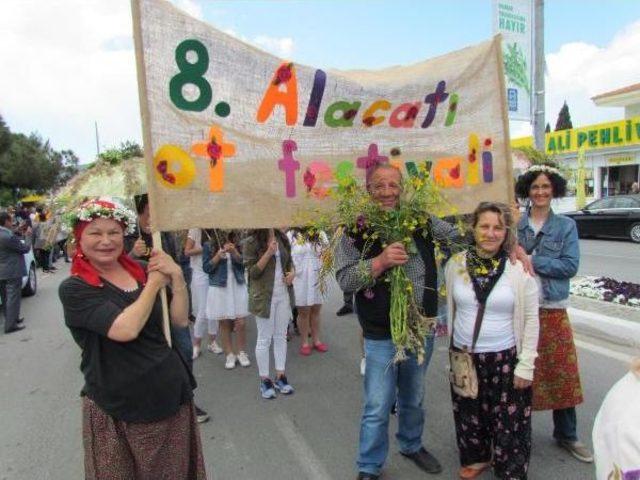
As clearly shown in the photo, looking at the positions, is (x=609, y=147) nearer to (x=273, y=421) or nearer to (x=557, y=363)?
(x=557, y=363)

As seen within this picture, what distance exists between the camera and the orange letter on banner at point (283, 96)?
2895 mm

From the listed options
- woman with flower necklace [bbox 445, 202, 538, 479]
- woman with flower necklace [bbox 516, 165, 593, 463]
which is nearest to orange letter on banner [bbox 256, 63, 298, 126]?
woman with flower necklace [bbox 445, 202, 538, 479]

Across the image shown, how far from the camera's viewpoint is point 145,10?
2457mm

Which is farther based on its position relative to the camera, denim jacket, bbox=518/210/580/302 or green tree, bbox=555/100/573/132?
green tree, bbox=555/100/573/132

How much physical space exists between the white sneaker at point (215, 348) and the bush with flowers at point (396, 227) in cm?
354

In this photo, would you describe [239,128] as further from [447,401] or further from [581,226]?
[581,226]

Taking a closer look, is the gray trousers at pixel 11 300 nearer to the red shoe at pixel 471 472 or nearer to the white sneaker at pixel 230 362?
the white sneaker at pixel 230 362

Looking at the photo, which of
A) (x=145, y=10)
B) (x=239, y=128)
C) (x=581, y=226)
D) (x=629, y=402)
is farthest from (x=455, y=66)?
(x=581, y=226)

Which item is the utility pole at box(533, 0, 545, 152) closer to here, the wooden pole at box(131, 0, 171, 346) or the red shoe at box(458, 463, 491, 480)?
the red shoe at box(458, 463, 491, 480)

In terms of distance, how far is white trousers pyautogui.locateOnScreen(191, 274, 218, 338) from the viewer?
5801mm

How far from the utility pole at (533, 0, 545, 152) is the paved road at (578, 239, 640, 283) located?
10.3ft

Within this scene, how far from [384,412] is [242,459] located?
1.18m

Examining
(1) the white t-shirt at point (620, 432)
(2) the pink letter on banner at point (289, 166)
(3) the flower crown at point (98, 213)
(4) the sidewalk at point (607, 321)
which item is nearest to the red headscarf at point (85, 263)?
(3) the flower crown at point (98, 213)

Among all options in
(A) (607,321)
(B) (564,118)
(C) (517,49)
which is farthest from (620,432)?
(B) (564,118)
